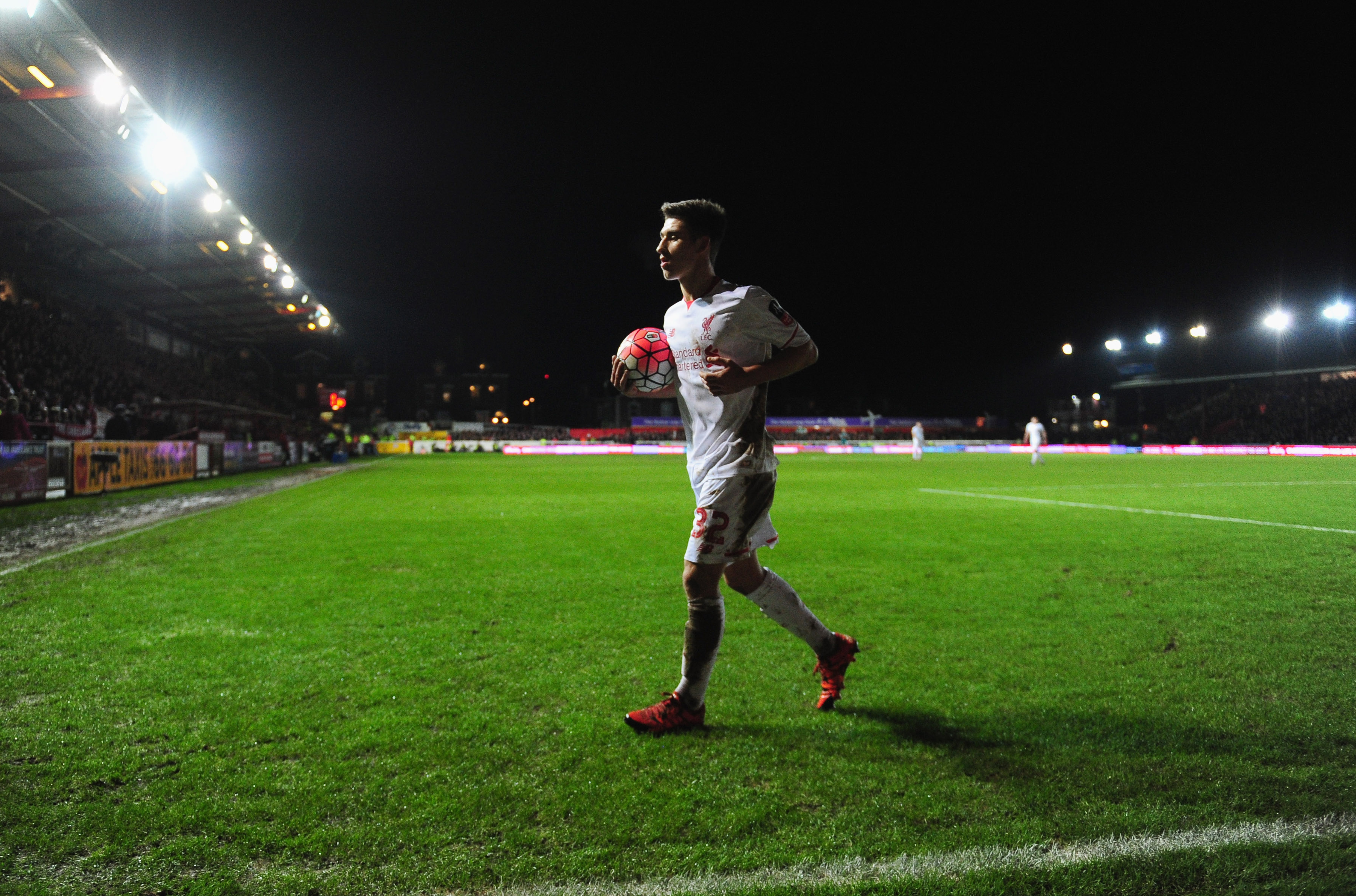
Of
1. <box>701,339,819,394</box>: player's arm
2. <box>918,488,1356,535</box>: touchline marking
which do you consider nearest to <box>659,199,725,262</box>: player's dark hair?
<box>701,339,819,394</box>: player's arm

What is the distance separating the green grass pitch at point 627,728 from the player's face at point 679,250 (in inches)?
77.9

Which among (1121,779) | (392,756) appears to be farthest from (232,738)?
(1121,779)

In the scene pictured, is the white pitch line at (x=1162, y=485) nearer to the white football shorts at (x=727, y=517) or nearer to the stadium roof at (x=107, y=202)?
the white football shorts at (x=727, y=517)

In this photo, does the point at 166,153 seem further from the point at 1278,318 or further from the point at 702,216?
the point at 1278,318

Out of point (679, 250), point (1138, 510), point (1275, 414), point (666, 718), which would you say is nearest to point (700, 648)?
point (666, 718)

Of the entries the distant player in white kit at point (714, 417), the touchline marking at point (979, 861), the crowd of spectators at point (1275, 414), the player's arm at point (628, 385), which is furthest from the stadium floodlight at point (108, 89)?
the crowd of spectators at point (1275, 414)

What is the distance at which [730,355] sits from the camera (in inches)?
119

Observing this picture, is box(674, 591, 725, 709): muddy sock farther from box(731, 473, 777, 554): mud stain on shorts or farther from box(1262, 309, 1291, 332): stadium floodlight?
box(1262, 309, 1291, 332): stadium floodlight

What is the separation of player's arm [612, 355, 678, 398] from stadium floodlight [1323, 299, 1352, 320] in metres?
61.7

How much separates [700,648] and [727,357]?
127cm

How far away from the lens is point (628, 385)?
3365 millimetres

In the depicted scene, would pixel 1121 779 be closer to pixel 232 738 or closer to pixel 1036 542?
pixel 232 738

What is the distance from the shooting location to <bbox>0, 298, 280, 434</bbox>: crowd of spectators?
21.0 metres

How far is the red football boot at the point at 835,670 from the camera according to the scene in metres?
3.36
